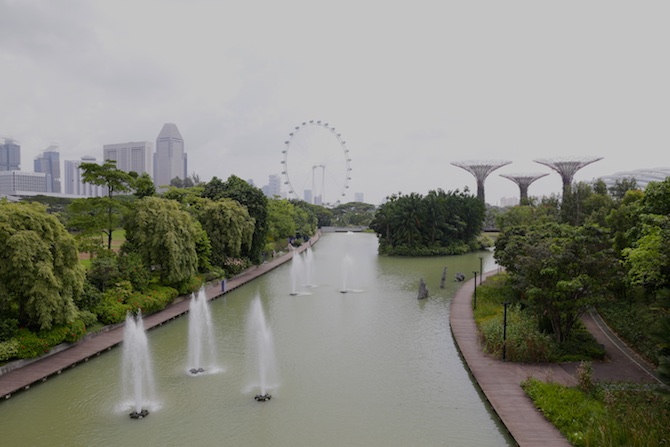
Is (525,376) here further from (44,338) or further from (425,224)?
(425,224)

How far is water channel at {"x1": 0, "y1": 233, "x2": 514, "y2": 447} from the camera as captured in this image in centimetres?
1212

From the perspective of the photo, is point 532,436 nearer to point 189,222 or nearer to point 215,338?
point 215,338

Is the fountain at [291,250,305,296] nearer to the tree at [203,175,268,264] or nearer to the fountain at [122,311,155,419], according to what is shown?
the tree at [203,175,268,264]

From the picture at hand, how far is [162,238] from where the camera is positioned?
24531mm

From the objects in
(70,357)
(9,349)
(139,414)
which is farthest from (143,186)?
(139,414)

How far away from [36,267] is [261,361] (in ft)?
26.0

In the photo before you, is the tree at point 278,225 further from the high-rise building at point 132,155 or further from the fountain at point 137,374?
the high-rise building at point 132,155

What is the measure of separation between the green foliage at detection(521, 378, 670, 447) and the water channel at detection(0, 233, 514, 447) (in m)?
1.42

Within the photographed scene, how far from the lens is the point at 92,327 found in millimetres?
19375

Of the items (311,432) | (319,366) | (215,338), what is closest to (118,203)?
(215,338)

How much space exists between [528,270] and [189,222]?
57.3 ft

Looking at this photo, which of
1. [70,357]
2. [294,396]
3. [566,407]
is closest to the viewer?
[566,407]

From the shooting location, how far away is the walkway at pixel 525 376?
1170 cm

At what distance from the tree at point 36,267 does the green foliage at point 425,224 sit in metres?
38.4
